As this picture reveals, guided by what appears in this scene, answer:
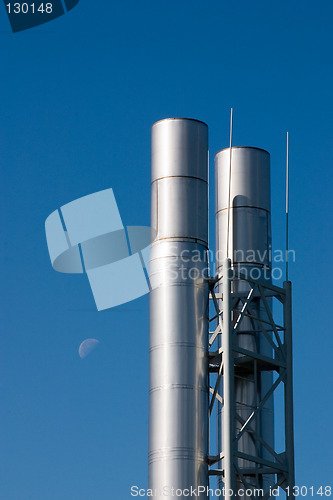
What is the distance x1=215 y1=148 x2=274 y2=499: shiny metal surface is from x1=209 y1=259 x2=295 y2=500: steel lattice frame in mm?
275

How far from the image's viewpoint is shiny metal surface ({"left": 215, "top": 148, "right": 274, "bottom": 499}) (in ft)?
118

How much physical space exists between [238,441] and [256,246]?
6179 millimetres

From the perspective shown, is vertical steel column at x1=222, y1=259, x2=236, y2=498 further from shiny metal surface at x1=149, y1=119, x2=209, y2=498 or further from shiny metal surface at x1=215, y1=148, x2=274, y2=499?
shiny metal surface at x1=215, y1=148, x2=274, y2=499

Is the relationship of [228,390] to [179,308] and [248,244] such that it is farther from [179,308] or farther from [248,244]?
[248,244]

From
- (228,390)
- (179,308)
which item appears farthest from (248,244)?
(228,390)

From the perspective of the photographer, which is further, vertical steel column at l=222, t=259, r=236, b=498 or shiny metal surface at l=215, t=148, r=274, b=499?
shiny metal surface at l=215, t=148, r=274, b=499

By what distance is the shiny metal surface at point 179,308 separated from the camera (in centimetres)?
3359

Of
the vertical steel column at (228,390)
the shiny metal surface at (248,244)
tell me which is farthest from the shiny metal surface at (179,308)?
the shiny metal surface at (248,244)

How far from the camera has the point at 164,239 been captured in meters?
35.7

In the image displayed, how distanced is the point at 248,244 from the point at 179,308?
3838 mm

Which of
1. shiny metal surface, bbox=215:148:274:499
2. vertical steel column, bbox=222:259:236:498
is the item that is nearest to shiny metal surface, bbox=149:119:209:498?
vertical steel column, bbox=222:259:236:498

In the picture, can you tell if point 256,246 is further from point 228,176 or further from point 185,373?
point 185,373

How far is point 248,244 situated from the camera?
3734cm

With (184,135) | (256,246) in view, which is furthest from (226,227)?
(184,135)
